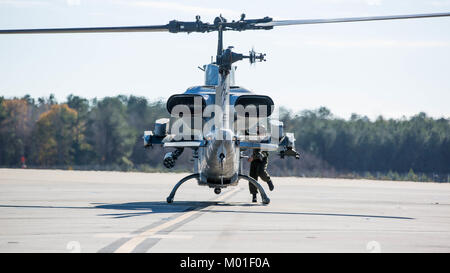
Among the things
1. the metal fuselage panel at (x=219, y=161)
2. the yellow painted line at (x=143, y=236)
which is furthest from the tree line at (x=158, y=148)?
the yellow painted line at (x=143, y=236)

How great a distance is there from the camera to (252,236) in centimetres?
1161

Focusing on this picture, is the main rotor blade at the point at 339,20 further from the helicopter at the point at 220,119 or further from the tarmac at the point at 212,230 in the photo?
the tarmac at the point at 212,230

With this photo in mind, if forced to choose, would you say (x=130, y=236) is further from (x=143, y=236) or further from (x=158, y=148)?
(x=158, y=148)

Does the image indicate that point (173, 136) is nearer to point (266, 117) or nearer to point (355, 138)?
point (266, 117)

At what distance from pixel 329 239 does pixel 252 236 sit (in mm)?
1272

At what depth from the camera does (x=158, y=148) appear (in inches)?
3187

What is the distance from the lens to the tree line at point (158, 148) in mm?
74438

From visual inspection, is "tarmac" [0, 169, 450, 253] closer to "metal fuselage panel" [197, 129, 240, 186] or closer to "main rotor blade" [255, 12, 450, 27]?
"metal fuselage panel" [197, 129, 240, 186]

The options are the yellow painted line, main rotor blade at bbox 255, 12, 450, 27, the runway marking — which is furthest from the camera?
main rotor blade at bbox 255, 12, 450, 27

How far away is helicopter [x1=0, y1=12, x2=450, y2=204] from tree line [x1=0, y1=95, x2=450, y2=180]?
139ft

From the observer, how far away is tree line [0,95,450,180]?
74.4 meters

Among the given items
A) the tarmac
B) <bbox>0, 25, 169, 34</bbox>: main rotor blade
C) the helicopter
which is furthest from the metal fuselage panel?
<bbox>0, 25, 169, 34</bbox>: main rotor blade

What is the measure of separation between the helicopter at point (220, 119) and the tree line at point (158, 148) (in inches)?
1664
